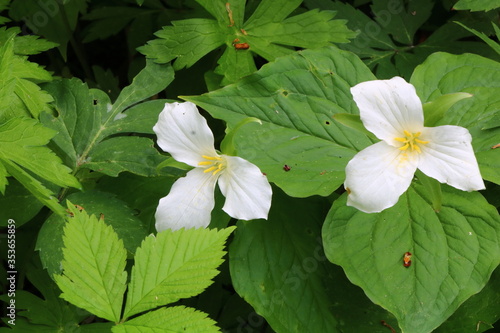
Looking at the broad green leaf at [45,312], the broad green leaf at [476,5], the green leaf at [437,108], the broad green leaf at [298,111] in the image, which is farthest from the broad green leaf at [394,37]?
the broad green leaf at [45,312]

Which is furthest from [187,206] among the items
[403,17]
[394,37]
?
[403,17]

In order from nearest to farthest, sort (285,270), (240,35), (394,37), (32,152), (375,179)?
(375,179)
(32,152)
(285,270)
(240,35)
(394,37)

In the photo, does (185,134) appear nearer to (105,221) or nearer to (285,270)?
(105,221)

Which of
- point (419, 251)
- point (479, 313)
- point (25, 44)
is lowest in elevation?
point (479, 313)

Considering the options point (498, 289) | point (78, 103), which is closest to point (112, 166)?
point (78, 103)

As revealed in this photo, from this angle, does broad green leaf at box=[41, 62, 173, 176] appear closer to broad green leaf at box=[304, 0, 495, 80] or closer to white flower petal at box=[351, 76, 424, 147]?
white flower petal at box=[351, 76, 424, 147]

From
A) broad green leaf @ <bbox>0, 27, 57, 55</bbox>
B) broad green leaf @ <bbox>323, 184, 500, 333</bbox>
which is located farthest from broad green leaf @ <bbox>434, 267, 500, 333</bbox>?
broad green leaf @ <bbox>0, 27, 57, 55</bbox>
